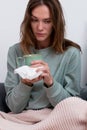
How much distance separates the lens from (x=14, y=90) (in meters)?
1.21

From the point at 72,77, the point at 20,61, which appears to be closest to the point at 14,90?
the point at 20,61

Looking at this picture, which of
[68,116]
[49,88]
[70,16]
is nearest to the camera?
[68,116]

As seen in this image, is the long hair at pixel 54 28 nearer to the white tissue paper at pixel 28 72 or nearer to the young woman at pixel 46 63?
the young woman at pixel 46 63

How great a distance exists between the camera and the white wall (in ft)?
5.38

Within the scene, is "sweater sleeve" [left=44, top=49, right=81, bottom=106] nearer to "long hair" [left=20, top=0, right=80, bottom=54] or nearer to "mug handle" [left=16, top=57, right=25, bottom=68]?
"long hair" [left=20, top=0, right=80, bottom=54]

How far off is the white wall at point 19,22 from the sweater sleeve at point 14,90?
1.27ft

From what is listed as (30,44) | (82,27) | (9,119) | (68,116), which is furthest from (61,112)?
(82,27)

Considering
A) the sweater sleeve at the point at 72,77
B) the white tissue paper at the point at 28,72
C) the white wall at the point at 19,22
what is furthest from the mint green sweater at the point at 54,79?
the white wall at the point at 19,22

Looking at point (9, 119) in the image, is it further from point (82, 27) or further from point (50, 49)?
point (82, 27)

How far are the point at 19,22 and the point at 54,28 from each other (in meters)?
0.48

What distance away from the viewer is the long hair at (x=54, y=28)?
1.20 m

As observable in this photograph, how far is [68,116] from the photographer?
1005 mm

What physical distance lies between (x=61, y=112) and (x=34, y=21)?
1.37ft

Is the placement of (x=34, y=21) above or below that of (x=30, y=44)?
above
